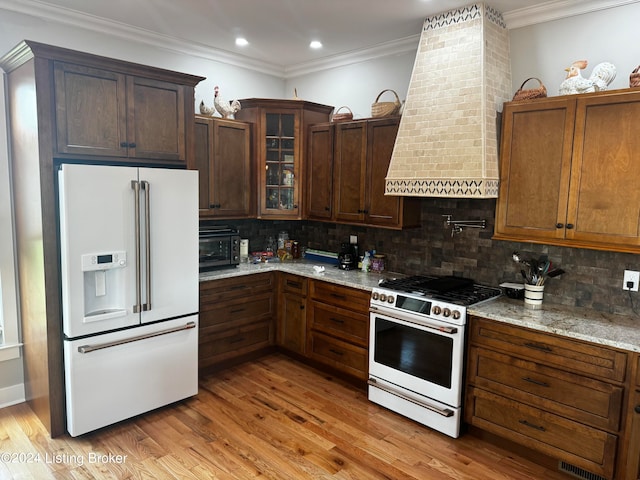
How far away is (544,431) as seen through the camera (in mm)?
2609

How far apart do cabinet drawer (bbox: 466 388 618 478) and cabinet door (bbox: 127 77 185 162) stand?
2676 mm

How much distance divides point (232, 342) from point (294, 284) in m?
0.75

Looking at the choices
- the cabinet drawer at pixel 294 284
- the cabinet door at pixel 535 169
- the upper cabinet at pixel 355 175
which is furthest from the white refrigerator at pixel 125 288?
the cabinet door at pixel 535 169

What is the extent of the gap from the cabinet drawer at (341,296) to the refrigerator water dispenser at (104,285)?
5.17ft

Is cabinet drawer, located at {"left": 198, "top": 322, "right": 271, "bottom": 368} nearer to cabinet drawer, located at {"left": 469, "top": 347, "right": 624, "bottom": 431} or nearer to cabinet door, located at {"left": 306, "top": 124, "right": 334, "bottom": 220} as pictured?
cabinet door, located at {"left": 306, "top": 124, "right": 334, "bottom": 220}

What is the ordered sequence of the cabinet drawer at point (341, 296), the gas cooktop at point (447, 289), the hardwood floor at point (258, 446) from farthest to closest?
the cabinet drawer at point (341, 296) → the gas cooktop at point (447, 289) → the hardwood floor at point (258, 446)

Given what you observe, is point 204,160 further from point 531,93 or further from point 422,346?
point 531,93

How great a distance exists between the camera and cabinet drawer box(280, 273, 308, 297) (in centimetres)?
400

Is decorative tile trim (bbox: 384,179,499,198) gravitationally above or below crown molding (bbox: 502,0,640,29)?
below

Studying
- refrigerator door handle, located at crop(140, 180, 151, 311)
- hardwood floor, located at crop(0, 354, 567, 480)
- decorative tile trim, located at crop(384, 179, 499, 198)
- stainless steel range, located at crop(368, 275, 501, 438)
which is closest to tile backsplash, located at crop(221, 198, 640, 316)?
stainless steel range, located at crop(368, 275, 501, 438)

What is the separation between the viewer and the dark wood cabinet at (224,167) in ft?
12.7

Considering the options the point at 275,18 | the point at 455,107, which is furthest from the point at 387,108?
the point at 275,18

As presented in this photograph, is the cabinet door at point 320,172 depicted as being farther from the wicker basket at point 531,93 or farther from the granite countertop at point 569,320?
the wicker basket at point 531,93

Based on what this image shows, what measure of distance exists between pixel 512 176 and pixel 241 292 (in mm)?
2386
